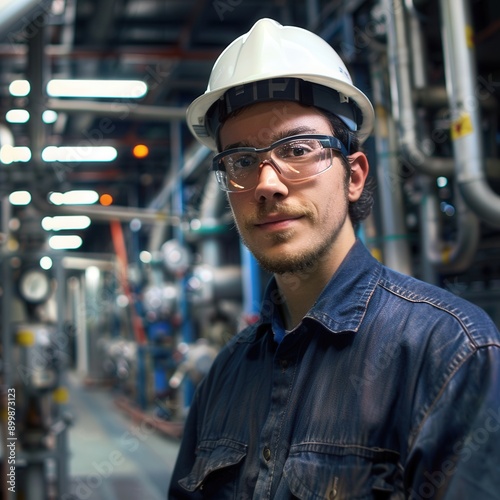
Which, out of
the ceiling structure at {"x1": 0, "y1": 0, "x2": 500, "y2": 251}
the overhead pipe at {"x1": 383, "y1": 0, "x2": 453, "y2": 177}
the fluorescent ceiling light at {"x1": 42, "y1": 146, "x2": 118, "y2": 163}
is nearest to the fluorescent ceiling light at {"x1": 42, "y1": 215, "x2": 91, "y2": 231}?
the fluorescent ceiling light at {"x1": 42, "y1": 146, "x2": 118, "y2": 163}

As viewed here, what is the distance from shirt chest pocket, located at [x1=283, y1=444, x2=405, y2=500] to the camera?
3.24ft

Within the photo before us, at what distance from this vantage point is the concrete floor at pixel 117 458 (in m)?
5.23

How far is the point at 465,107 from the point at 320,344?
1.95 meters

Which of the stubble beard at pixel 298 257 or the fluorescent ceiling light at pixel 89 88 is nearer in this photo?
the stubble beard at pixel 298 257

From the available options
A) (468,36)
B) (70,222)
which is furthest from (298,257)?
(70,222)

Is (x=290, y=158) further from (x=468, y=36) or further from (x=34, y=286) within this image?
(x=34, y=286)

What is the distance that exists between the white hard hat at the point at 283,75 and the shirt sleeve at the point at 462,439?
0.58m

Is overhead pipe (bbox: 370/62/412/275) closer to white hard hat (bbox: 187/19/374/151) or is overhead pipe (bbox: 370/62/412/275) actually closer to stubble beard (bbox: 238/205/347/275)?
white hard hat (bbox: 187/19/374/151)

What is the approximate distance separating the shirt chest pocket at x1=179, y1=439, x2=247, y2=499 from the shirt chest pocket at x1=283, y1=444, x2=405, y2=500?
165 millimetres

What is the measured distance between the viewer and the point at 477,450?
2.93 feet

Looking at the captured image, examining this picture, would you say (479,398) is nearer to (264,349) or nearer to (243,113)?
(264,349)

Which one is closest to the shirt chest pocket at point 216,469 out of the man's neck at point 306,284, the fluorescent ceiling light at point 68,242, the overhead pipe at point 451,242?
the man's neck at point 306,284

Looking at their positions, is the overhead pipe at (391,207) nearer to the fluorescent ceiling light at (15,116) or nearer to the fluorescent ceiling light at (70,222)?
the fluorescent ceiling light at (15,116)

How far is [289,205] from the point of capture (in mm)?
1198
